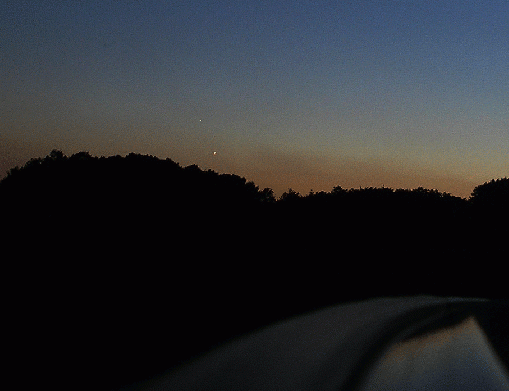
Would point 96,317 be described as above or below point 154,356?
above

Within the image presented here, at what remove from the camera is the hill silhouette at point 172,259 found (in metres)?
9.39

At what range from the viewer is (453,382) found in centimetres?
738

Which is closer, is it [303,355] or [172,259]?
[303,355]

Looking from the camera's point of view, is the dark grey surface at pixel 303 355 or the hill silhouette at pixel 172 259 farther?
the hill silhouette at pixel 172 259

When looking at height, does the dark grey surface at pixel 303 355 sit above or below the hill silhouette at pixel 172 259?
below

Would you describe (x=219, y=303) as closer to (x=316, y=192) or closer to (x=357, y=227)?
(x=357, y=227)

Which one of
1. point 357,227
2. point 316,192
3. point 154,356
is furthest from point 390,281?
point 154,356

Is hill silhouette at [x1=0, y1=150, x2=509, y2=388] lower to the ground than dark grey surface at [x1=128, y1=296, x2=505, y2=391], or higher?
higher

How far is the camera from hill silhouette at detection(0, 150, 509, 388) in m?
9.39

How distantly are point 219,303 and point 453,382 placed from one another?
6.60 metres

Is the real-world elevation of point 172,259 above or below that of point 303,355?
above

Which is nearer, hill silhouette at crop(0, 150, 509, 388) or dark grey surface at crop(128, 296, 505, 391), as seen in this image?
dark grey surface at crop(128, 296, 505, 391)

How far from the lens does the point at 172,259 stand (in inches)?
469

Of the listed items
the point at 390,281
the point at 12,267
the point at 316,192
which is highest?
the point at 316,192
